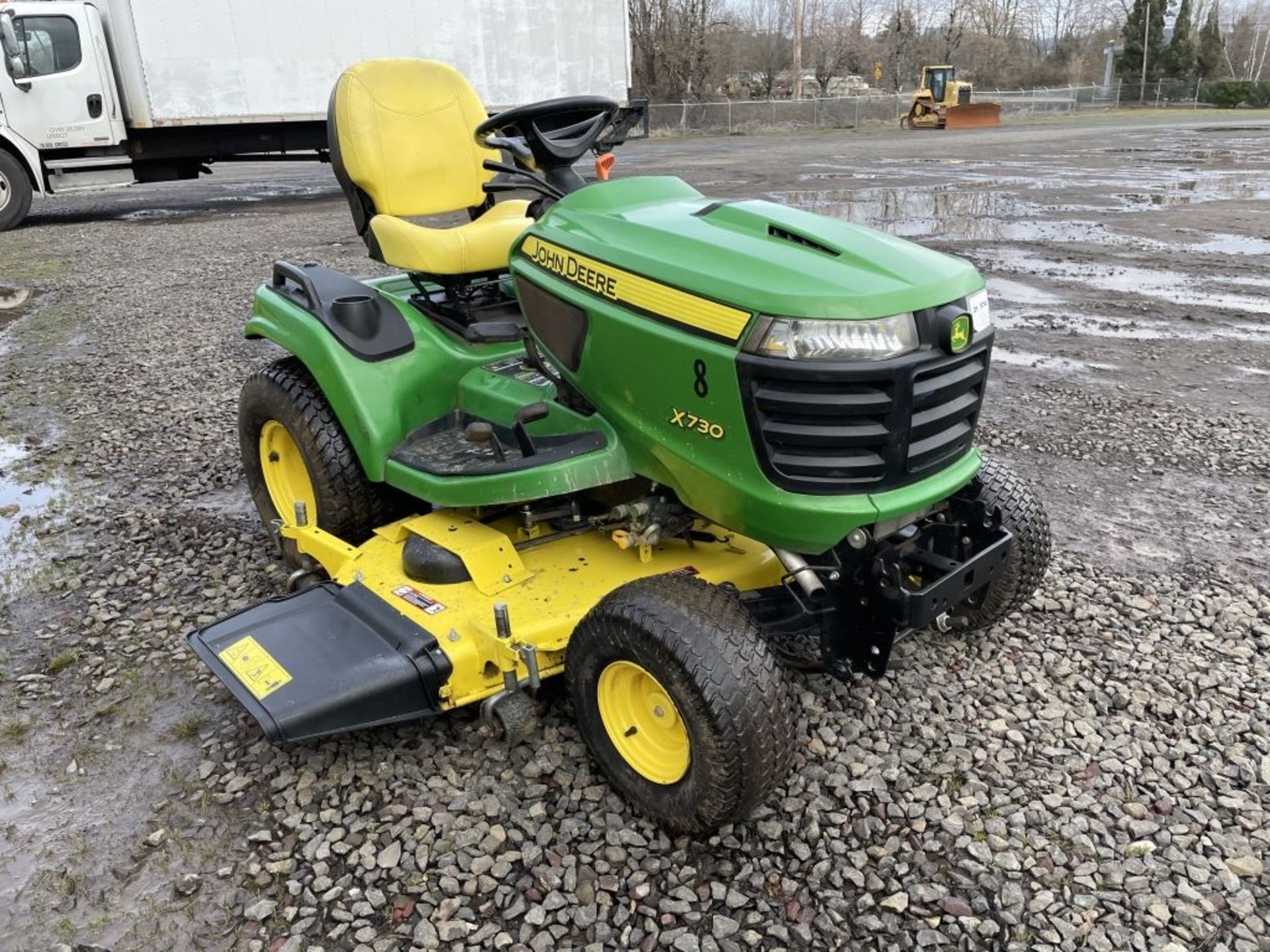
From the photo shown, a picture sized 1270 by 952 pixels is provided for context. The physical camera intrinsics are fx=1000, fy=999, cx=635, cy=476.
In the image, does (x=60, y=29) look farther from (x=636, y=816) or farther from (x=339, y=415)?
(x=636, y=816)

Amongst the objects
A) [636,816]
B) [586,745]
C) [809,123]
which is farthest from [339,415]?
[809,123]

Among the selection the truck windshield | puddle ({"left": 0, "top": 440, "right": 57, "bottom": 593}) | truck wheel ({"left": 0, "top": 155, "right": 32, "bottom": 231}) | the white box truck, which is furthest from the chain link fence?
puddle ({"left": 0, "top": 440, "right": 57, "bottom": 593})

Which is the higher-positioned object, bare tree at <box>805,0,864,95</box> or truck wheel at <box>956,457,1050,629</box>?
bare tree at <box>805,0,864,95</box>

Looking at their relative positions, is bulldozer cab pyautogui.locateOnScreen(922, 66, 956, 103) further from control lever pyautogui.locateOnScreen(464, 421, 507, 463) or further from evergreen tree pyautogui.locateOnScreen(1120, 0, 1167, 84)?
control lever pyautogui.locateOnScreen(464, 421, 507, 463)

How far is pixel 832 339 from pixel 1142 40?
59.9 metres

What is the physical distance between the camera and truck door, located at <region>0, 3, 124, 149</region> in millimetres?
11633

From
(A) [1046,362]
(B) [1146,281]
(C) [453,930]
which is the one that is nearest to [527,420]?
(C) [453,930]

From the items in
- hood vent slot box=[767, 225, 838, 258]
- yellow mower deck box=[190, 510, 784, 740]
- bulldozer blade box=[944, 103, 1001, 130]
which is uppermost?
hood vent slot box=[767, 225, 838, 258]

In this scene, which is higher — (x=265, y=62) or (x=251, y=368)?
(x=265, y=62)

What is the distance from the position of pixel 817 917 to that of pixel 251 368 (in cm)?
508

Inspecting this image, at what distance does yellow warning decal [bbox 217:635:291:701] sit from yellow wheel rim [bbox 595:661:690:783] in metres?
0.80

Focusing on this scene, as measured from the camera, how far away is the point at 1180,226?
1038 cm

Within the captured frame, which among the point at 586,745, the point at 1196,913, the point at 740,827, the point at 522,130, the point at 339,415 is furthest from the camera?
the point at 339,415

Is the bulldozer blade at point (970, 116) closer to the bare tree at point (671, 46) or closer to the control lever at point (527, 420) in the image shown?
the bare tree at point (671, 46)
